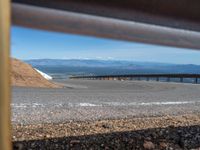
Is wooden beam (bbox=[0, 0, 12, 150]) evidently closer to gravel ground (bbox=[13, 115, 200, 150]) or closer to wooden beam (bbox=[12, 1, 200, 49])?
wooden beam (bbox=[12, 1, 200, 49])

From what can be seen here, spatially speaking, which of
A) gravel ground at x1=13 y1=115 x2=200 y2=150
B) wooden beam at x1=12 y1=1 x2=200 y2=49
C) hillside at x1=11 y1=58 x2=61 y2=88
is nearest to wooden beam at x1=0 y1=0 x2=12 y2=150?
wooden beam at x1=12 y1=1 x2=200 y2=49

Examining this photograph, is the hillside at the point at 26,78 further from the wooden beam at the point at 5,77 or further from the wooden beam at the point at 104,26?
the wooden beam at the point at 5,77

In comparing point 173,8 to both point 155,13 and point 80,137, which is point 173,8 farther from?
point 80,137

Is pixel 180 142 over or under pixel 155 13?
under

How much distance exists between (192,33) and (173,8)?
1.08 feet

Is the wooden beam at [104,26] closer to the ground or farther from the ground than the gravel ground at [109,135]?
farther from the ground

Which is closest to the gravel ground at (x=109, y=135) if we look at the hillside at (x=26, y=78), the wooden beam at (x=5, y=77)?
the wooden beam at (x=5, y=77)

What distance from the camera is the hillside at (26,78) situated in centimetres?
1749

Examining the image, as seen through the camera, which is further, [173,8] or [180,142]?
[180,142]

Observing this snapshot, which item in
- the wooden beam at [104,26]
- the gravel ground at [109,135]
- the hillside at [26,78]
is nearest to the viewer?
the wooden beam at [104,26]

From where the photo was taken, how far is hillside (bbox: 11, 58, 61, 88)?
17.5 meters

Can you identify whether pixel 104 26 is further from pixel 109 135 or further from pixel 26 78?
pixel 26 78

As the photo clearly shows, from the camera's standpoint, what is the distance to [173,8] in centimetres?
319

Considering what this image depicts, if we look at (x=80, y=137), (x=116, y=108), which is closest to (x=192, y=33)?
(x=80, y=137)
